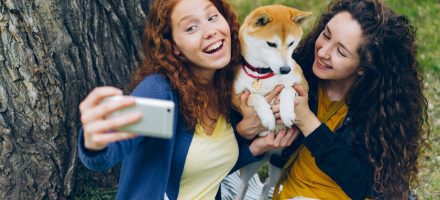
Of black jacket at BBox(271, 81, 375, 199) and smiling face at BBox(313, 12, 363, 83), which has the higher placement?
smiling face at BBox(313, 12, 363, 83)

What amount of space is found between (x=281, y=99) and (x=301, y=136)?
0.33 m

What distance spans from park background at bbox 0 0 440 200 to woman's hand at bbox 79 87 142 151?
1083mm

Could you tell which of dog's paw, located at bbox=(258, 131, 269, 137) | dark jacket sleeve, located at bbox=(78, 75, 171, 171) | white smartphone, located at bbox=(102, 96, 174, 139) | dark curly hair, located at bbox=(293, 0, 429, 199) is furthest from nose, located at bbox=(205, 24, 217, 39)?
white smartphone, located at bbox=(102, 96, 174, 139)

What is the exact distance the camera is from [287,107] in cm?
262

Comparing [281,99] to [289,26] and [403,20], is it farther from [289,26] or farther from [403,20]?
[403,20]

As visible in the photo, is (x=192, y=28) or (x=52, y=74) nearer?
(x=192, y=28)

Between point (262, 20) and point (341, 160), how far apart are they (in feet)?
2.43

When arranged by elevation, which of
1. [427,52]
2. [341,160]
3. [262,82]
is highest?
[262,82]

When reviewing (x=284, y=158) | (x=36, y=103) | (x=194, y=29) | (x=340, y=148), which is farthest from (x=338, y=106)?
(x=36, y=103)

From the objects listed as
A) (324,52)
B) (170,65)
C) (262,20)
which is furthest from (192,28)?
(324,52)

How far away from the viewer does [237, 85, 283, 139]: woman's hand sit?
2.65m

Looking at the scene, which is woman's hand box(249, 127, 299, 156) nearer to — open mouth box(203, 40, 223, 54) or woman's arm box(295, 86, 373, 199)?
woman's arm box(295, 86, 373, 199)

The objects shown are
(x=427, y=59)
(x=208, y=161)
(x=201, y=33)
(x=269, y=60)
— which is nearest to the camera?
(x=201, y=33)

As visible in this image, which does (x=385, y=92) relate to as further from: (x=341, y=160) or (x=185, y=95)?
(x=185, y=95)
